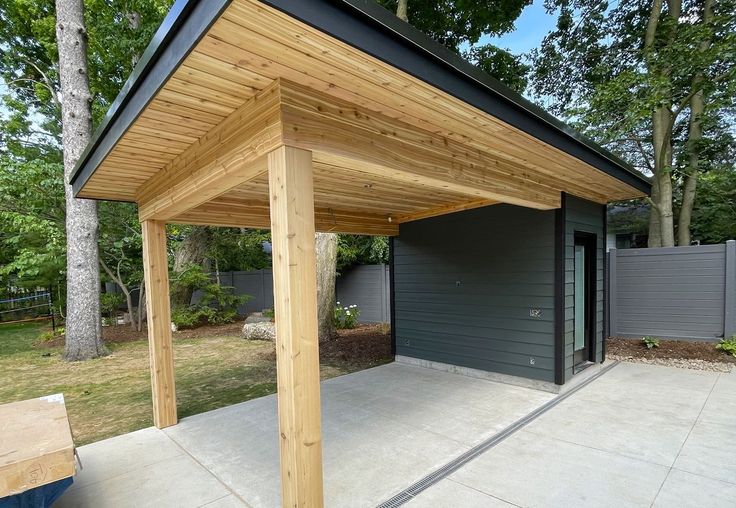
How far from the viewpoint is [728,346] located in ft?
16.4

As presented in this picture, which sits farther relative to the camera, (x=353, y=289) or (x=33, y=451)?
(x=353, y=289)

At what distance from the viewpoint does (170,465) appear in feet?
8.66

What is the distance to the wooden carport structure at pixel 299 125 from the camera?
1.31 metres

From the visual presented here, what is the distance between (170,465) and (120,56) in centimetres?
989

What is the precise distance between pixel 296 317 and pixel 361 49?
1.14m

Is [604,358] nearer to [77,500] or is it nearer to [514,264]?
[514,264]

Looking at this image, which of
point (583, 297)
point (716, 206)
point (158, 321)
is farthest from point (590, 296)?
point (716, 206)

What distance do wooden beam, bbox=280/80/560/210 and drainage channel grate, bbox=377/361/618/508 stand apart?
1984 mm

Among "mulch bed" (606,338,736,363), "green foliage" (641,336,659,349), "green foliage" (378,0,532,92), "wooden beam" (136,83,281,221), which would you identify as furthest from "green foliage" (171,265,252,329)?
"green foliage" (641,336,659,349)

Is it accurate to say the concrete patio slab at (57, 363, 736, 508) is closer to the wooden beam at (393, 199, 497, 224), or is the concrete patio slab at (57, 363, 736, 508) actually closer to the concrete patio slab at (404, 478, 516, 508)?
the concrete patio slab at (404, 478, 516, 508)

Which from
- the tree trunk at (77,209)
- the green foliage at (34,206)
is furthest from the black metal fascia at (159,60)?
the green foliage at (34,206)

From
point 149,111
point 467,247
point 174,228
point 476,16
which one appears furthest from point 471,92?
point 174,228

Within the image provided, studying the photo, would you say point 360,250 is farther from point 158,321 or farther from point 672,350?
point 158,321

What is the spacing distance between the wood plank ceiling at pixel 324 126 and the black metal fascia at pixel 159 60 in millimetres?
38
